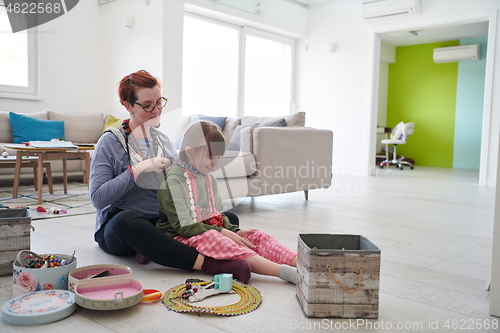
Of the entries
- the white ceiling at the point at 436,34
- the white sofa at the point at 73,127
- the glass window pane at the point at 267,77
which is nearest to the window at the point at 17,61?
the white sofa at the point at 73,127

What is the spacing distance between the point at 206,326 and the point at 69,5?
521 cm

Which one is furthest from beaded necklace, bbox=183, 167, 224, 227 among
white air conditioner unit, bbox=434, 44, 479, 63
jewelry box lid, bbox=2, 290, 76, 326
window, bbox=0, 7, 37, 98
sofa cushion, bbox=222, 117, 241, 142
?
white air conditioner unit, bbox=434, 44, 479, 63

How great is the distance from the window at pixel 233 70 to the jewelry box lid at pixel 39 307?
4.36 metres

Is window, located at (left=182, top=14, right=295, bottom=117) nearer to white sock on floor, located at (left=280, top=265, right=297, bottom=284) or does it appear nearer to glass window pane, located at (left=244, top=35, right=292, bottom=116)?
glass window pane, located at (left=244, top=35, right=292, bottom=116)

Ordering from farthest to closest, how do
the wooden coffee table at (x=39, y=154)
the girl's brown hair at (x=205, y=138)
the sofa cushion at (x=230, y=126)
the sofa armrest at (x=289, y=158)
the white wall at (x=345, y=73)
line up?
the white wall at (x=345, y=73) → the sofa cushion at (x=230, y=126) → the wooden coffee table at (x=39, y=154) → the sofa armrest at (x=289, y=158) → the girl's brown hair at (x=205, y=138)

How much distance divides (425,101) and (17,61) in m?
7.48

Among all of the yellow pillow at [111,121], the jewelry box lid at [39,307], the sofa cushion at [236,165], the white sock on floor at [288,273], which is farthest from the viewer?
the yellow pillow at [111,121]

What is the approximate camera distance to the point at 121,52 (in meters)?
5.45

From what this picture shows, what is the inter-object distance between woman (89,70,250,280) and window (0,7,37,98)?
155 inches

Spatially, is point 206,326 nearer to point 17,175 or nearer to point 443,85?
point 17,175

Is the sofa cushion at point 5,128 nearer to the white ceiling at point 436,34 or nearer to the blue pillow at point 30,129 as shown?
the blue pillow at point 30,129

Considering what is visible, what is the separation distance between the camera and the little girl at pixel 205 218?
5.06 ft

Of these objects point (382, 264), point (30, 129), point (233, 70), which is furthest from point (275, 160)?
point (233, 70)

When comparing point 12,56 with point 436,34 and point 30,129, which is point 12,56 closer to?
point 30,129
